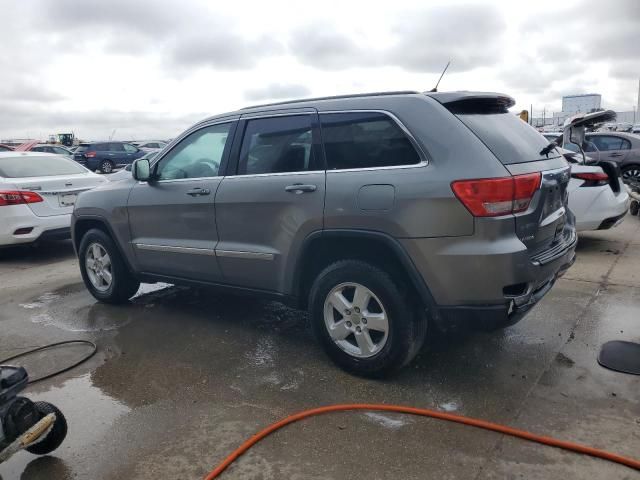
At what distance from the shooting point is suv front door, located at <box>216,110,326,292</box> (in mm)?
3668

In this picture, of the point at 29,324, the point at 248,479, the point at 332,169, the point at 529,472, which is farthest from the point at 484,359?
the point at 29,324

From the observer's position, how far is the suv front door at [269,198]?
3668mm

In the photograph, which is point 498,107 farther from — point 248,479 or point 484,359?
point 248,479

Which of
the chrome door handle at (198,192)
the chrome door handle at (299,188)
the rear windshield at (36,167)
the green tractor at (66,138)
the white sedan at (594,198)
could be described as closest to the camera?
the chrome door handle at (299,188)

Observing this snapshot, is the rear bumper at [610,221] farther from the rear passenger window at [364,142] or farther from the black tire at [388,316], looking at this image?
the rear passenger window at [364,142]

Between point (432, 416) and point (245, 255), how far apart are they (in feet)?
5.86

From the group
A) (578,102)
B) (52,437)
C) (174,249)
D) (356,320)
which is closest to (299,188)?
(356,320)

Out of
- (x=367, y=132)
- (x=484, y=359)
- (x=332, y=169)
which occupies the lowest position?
(x=484, y=359)

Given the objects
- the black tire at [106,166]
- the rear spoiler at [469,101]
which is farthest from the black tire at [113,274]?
the black tire at [106,166]

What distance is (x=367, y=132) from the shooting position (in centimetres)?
350

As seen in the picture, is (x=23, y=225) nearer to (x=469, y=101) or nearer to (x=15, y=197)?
(x=15, y=197)

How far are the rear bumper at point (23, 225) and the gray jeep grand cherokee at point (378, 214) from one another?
12.7 ft

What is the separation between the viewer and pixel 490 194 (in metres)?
3.01

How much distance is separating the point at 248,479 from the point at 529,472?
136cm
